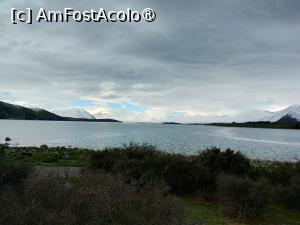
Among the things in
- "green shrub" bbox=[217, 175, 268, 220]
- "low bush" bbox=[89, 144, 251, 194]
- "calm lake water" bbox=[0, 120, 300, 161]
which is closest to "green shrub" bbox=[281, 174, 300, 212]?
"green shrub" bbox=[217, 175, 268, 220]

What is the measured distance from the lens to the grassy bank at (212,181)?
37.1ft

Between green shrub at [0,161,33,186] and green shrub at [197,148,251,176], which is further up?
green shrub at [0,161,33,186]

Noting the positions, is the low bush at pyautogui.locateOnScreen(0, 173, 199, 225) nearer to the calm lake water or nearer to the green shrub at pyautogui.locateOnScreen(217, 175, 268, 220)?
the green shrub at pyautogui.locateOnScreen(217, 175, 268, 220)

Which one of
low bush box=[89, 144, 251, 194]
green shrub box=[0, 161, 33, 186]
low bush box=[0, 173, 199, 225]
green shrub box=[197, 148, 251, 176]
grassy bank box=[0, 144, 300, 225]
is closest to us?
low bush box=[0, 173, 199, 225]

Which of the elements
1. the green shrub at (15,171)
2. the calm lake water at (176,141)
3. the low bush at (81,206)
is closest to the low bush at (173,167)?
the green shrub at (15,171)

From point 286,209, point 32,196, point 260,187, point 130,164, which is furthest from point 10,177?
point 286,209

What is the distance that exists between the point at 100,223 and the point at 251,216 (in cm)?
781

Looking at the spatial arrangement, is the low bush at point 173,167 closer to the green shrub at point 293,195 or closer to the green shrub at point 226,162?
the green shrub at point 226,162

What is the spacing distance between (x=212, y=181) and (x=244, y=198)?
2777mm

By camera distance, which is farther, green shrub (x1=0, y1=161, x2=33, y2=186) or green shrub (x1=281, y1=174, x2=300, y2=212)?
green shrub (x1=281, y1=174, x2=300, y2=212)

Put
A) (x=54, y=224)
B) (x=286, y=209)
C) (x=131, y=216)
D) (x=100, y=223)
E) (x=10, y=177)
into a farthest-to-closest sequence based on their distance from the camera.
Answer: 1. (x=286, y=209)
2. (x=10, y=177)
3. (x=131, y=216)
4. (x=100, y=223)
5. (x=54, y=224)

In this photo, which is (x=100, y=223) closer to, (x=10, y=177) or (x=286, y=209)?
(x=10, y=177)

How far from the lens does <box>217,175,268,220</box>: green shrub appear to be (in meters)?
11.4

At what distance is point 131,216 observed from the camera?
16.7 ft
